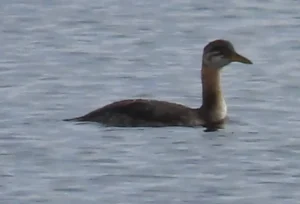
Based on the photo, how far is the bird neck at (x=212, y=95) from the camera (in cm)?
2150

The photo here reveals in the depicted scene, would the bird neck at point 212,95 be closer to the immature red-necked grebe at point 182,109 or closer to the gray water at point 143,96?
the immature red-necked grebe at point 182,109

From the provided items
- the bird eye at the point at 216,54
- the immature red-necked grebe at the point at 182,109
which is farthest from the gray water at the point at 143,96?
the bird eye at the point at 216,54

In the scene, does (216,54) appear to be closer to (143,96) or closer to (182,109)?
(182,109)

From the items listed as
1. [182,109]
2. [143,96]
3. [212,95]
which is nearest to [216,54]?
[212,95]

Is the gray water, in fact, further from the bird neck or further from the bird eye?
the bird eye

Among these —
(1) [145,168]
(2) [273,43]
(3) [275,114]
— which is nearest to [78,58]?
(2) [273,43]

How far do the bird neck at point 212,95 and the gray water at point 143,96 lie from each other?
0.23 m

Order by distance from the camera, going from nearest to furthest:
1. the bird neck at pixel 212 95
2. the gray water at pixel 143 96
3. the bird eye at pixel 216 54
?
the gray water at pixel 143 96 → the bird neck at pixel 212 95 → the bird eye at pixel 216 54

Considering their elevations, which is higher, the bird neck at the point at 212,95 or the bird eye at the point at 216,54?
the bird eye at the point at 216,54

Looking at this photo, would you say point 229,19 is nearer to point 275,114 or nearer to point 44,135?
point 275,114

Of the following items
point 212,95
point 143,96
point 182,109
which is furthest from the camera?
point 143,96

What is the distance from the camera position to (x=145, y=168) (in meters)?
18.7

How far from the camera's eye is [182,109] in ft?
69.4

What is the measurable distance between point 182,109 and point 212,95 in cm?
74
